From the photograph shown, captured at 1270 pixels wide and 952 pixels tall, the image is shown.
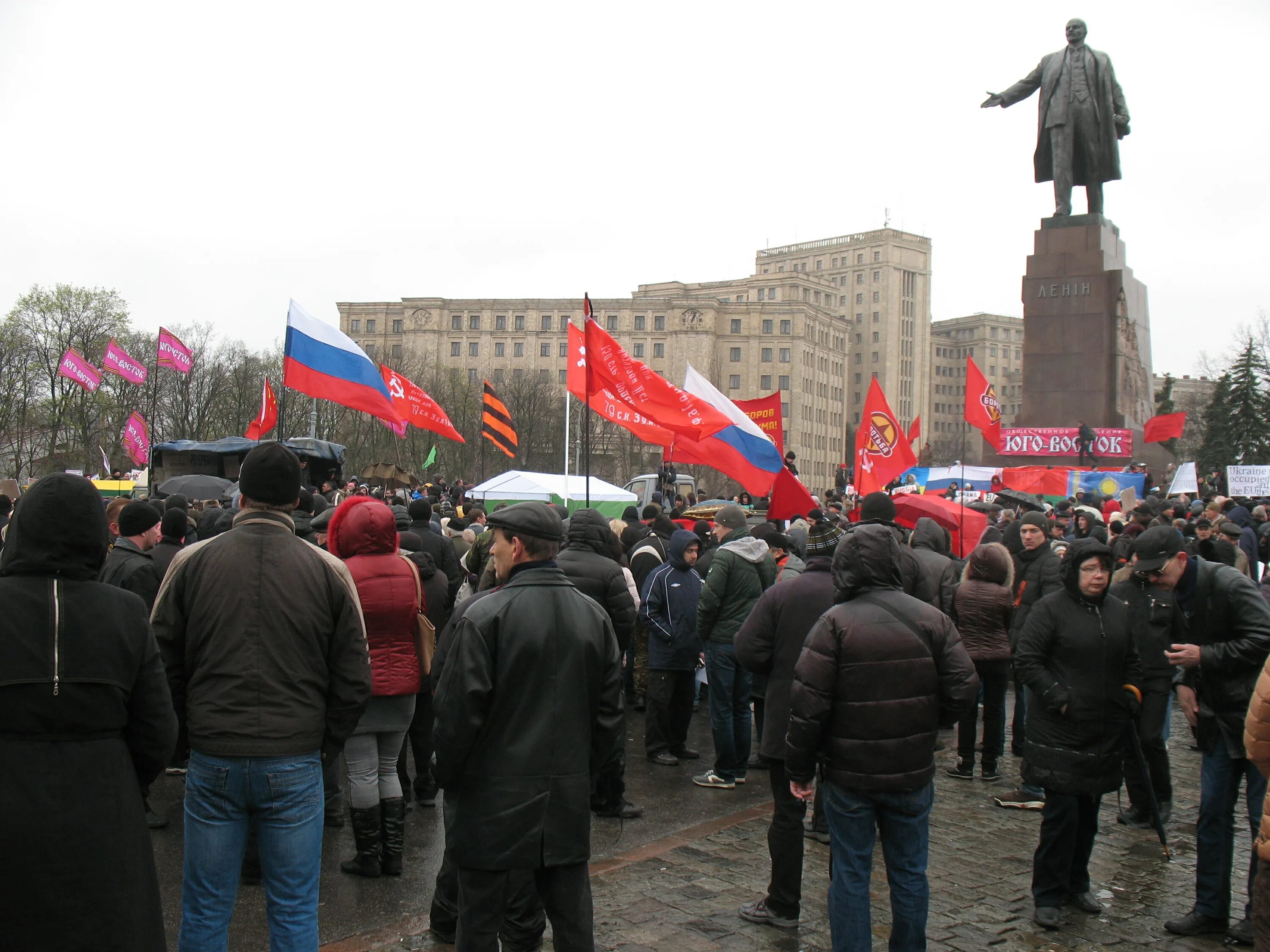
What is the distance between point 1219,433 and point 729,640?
134 ft

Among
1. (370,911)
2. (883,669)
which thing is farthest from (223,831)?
(883,669)

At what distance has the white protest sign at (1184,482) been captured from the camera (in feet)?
62.6

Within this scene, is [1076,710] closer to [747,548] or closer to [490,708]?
[747,548]

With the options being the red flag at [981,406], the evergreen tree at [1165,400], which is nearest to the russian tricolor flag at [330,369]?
the red flag at [981,406]

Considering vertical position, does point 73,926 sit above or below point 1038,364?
below

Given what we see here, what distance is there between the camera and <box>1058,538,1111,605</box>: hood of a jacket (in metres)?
5.49

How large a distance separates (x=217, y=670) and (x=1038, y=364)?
79.9 ft

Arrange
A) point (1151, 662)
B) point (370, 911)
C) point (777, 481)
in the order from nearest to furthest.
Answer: point (370, 911)
point (1151, 662)
point (777, 481)

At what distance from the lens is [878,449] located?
15820 millimetres

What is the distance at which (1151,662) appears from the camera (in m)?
6.55

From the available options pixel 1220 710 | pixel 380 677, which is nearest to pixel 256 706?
pixel 380 677

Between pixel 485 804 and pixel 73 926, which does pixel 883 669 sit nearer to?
pixel 485 804

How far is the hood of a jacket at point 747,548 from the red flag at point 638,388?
260cm

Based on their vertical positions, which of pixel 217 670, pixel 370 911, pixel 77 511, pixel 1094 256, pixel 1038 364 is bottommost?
pixel 370 911
